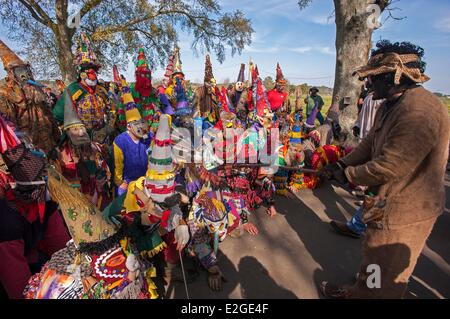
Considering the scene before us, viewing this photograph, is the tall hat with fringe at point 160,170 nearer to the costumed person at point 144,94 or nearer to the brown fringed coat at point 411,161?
the brown fringed coat at point 411,161

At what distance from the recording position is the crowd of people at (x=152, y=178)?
173cm

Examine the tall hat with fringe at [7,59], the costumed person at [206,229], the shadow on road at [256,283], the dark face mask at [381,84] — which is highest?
the tall hat with fringe at [7,59]

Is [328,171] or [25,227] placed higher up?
[328,171]

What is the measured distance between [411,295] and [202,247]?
233 centimetres

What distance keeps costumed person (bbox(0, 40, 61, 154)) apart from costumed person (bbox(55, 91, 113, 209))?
2.26ft

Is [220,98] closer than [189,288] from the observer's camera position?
No

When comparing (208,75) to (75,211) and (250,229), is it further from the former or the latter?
(75,211)

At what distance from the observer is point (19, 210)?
5.85 ft

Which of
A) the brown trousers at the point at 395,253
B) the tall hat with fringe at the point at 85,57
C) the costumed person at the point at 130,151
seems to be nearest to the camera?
the brown trousers at the point at 395,253

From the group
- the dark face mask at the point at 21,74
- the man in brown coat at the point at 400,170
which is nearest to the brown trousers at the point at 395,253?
the man in brown coat at the point at 400,170

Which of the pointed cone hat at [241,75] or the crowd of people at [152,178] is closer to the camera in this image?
the crowd of people at [152,178]

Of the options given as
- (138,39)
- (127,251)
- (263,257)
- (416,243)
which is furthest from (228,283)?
(138,39)
